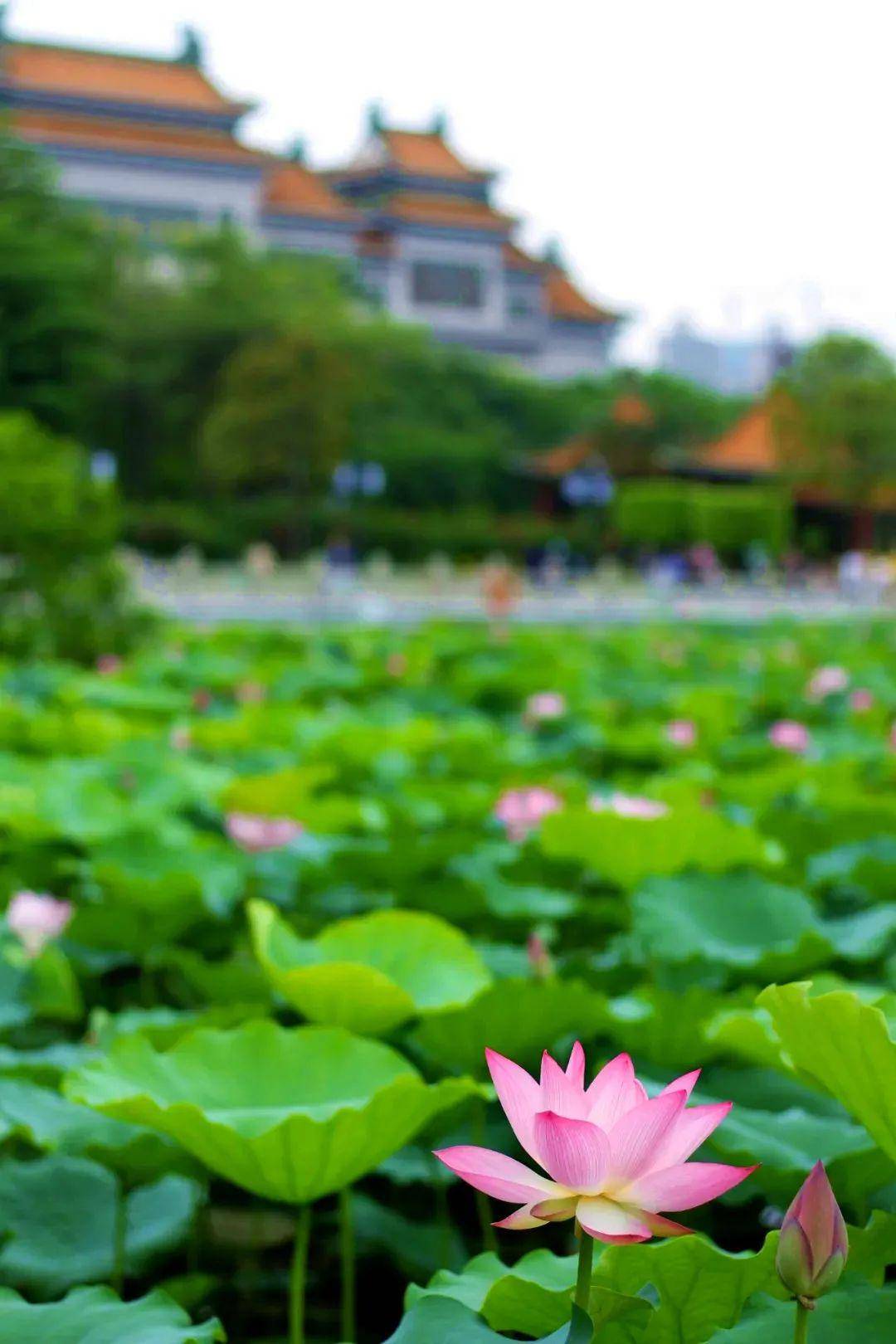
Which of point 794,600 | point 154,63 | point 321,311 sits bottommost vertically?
point 794,600

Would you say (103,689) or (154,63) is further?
(154,63)

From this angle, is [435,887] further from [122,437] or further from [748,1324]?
→ [122,437]

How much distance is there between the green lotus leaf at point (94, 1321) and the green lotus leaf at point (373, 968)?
0.39 metres

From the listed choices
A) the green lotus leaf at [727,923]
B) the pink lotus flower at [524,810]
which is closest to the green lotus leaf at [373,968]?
the green lotus leaf at [727,923]

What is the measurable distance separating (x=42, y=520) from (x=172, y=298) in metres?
18.4

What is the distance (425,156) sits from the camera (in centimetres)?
3506

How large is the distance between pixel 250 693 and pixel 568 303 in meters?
32.9

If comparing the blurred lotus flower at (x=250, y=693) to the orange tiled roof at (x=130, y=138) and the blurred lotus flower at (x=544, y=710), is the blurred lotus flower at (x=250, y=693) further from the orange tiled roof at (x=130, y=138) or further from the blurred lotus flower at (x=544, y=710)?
the orange tiled roof at (x=130, y=138)

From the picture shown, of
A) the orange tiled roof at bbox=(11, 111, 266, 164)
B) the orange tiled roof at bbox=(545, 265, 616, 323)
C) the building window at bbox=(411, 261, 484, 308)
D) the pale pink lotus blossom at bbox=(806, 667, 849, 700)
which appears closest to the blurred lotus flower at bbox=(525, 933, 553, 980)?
the pale pink lotus blossom at bbox=(806, 667, 849, 700)

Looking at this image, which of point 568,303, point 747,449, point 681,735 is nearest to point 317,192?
point 568,303

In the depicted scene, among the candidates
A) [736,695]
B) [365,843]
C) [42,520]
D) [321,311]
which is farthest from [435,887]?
[321,311]

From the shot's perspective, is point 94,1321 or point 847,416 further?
point 847,416

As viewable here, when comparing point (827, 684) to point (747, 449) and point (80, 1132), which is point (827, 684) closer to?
point (80, 1132)

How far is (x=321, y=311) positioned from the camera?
23234 millimetres
